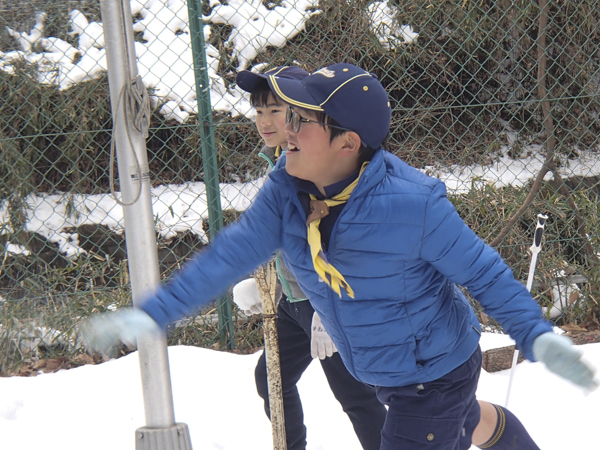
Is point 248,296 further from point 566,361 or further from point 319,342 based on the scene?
point 566,361

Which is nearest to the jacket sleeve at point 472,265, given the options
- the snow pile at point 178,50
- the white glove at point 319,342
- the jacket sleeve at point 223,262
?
the jacket sleeve at point 223,262

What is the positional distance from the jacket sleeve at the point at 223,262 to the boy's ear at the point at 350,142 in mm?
228

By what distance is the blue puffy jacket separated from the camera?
59.8 inches

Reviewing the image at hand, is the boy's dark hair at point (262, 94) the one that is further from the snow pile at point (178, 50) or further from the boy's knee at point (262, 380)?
the snow pile at point (178, 50)

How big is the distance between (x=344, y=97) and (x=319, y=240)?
1.21 ft

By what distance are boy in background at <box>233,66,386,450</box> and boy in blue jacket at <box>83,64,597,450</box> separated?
409 mm

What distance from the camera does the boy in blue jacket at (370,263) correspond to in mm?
1522

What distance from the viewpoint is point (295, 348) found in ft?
→ 7.54

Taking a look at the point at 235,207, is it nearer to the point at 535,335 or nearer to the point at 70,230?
the point at 70,230

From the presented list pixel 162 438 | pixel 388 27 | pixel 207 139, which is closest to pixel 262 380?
pixel 162 438

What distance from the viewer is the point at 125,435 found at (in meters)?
2.68

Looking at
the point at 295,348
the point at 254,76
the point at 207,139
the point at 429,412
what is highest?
the point at 207,139

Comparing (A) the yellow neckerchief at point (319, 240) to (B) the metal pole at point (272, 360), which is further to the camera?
(B) the metal pole at point (272, 360)

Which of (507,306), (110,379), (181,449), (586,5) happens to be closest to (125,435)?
(110,379)
